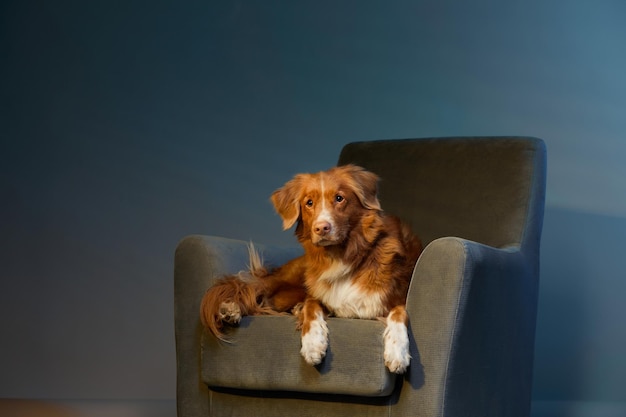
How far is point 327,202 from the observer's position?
10.1ft

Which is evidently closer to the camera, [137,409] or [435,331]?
[435,331]

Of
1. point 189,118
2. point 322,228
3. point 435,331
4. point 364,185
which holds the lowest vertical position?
point 435,331

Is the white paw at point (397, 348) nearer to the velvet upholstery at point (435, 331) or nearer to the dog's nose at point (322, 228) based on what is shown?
the velvet upholstery at point (435, 331)

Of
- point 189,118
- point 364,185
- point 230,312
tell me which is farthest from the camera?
point 189,118

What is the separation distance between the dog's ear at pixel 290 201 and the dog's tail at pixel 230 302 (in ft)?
0.81

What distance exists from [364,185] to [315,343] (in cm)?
62

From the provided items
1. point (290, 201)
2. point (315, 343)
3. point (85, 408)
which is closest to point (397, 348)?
point (315, 343)

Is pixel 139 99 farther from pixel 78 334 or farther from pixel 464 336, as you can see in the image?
pixel 464 336

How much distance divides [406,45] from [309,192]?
2113mm

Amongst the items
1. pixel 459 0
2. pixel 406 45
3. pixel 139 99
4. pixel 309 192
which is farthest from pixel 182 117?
pixel 309 192

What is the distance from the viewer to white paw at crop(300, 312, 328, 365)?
2848 mm

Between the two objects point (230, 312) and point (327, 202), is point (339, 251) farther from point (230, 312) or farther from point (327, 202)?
point (230, 312)

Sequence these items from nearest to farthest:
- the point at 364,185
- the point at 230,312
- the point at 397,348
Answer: the point at 397,348 < the point at 230,312 < the point at 364,185

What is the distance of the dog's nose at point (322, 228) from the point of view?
2.98m
